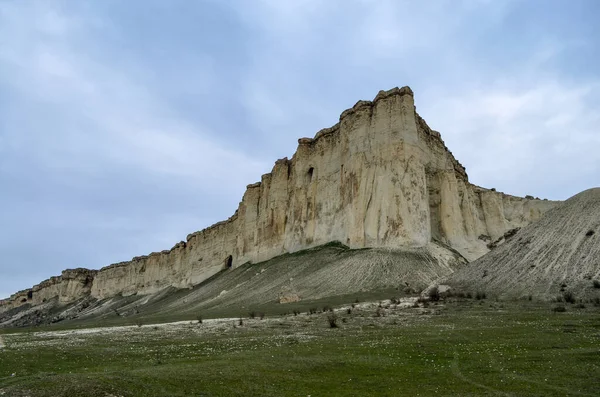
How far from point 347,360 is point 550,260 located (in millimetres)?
21862

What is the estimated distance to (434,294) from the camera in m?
32.6

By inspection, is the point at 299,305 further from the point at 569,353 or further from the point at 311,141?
the point at 311,141

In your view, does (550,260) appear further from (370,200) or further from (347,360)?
(370,200)

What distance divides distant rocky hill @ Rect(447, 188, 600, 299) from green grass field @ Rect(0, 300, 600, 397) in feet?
11.4

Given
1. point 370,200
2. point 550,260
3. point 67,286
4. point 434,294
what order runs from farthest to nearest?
point 67,286 → point 370,200 → point 434,294 → point 550,260

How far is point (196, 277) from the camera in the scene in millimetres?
87625

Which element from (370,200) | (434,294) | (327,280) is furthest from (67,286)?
(434,294)

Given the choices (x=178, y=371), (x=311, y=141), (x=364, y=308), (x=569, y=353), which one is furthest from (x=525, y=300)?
(x=311, y=141)

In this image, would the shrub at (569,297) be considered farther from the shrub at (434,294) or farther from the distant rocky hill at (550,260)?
the shrub at (434,294)

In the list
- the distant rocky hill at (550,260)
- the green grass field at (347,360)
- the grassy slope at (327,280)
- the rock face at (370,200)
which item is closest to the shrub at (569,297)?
the distant rocky hill at (550,260)

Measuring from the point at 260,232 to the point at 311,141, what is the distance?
1579 cm

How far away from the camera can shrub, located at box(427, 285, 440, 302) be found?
105 feet

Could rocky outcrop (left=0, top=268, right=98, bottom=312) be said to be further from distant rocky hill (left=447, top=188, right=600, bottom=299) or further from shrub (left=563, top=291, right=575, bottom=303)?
shrub (left=563, top=291, right=575, bottom=303)

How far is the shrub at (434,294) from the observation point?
32147mm
